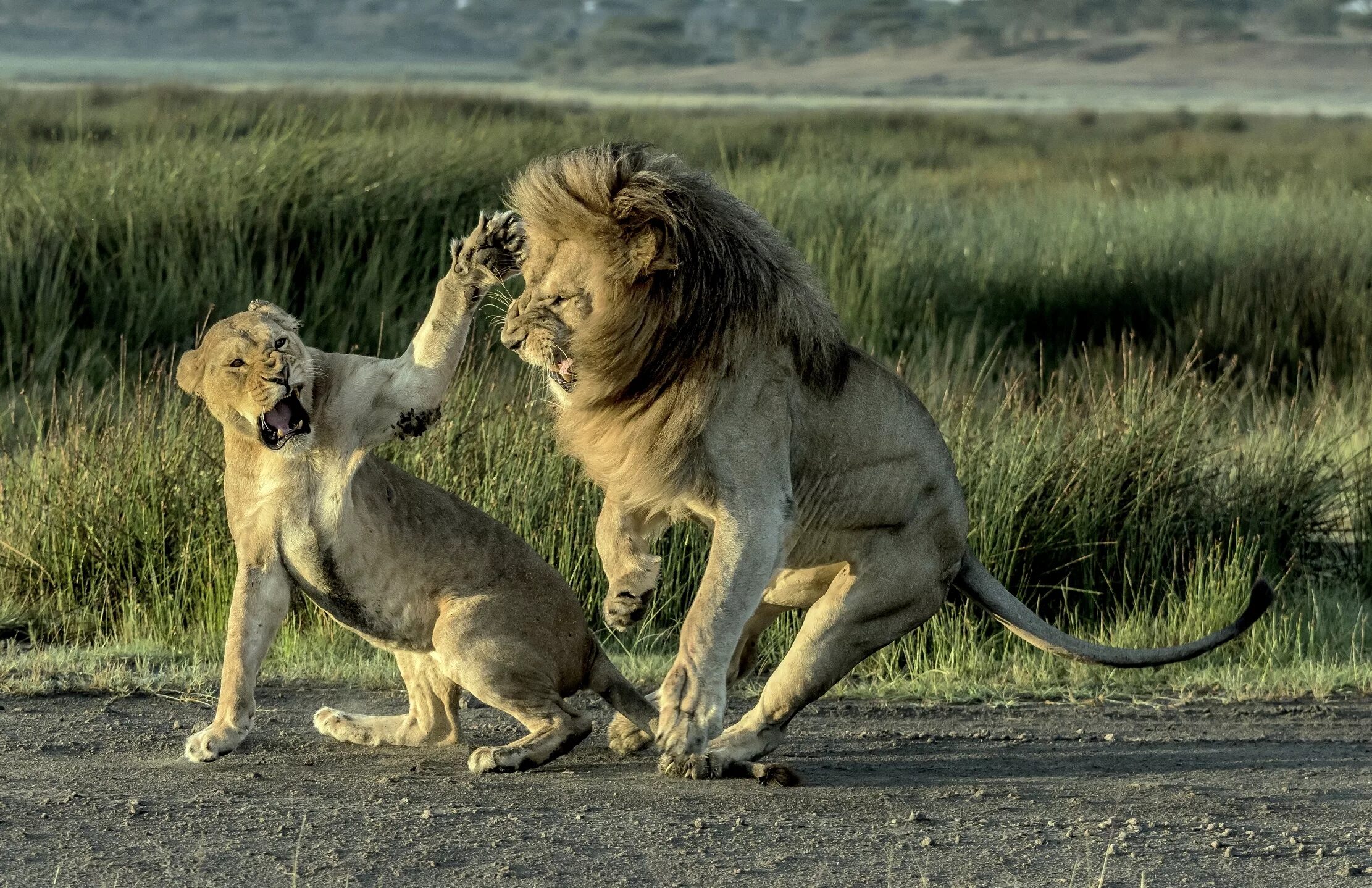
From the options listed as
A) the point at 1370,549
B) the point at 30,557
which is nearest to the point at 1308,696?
the point at 1370,549

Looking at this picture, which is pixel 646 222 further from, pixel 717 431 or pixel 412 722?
pixel 412 722

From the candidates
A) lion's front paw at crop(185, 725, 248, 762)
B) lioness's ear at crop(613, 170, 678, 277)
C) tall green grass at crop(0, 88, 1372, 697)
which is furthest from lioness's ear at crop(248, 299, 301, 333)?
tall green grass at crop(0, 88, 1372, 697)

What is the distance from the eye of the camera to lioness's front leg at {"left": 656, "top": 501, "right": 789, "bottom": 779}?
487cm

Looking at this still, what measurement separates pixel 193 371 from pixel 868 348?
28.7ft

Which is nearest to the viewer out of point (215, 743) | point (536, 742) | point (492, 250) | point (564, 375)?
point (215, 743)

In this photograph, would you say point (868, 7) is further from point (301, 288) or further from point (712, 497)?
point (712, 497)

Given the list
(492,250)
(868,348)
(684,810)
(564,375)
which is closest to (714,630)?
(684,810)

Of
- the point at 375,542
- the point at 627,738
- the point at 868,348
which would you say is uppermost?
the point at 375,542

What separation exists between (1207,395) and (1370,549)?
110cm

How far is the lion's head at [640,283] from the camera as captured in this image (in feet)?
16.8

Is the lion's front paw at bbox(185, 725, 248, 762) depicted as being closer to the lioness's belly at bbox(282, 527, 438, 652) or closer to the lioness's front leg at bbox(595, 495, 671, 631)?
the lioness's belly at bbox(282, 527, 438, 652)

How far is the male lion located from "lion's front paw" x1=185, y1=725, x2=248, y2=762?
109 cm

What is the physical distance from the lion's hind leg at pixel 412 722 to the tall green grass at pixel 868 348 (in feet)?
3.89

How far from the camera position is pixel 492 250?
5.26 metres
